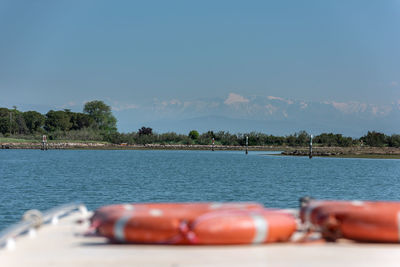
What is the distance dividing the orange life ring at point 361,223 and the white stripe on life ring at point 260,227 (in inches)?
29.9

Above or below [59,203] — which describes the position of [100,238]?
above

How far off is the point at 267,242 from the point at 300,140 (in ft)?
374

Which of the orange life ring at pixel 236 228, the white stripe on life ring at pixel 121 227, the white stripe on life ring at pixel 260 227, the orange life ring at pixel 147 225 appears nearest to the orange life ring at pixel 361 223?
the orange life ring at pixel 236 228

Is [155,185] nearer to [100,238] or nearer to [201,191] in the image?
[201,191]

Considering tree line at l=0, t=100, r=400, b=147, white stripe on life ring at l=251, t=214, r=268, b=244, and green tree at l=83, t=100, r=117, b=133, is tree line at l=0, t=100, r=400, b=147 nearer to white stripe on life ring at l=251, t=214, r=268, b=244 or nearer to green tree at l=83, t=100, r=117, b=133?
green tree at l=83, t=100, r=117, b=133

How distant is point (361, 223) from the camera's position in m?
6.18

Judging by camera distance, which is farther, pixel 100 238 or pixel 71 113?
pixel 71 113

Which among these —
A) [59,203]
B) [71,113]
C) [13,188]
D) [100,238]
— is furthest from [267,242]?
[71,113]

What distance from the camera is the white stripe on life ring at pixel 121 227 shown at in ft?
20.1

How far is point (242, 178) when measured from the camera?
43719 millimetres

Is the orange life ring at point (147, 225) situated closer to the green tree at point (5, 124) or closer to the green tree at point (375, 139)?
the green tree at point (375, 139)

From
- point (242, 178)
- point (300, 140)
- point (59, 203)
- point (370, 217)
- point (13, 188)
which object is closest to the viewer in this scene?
point (370, 217)

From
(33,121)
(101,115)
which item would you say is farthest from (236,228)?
(101,115)

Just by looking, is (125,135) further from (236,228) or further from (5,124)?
(236,228)
